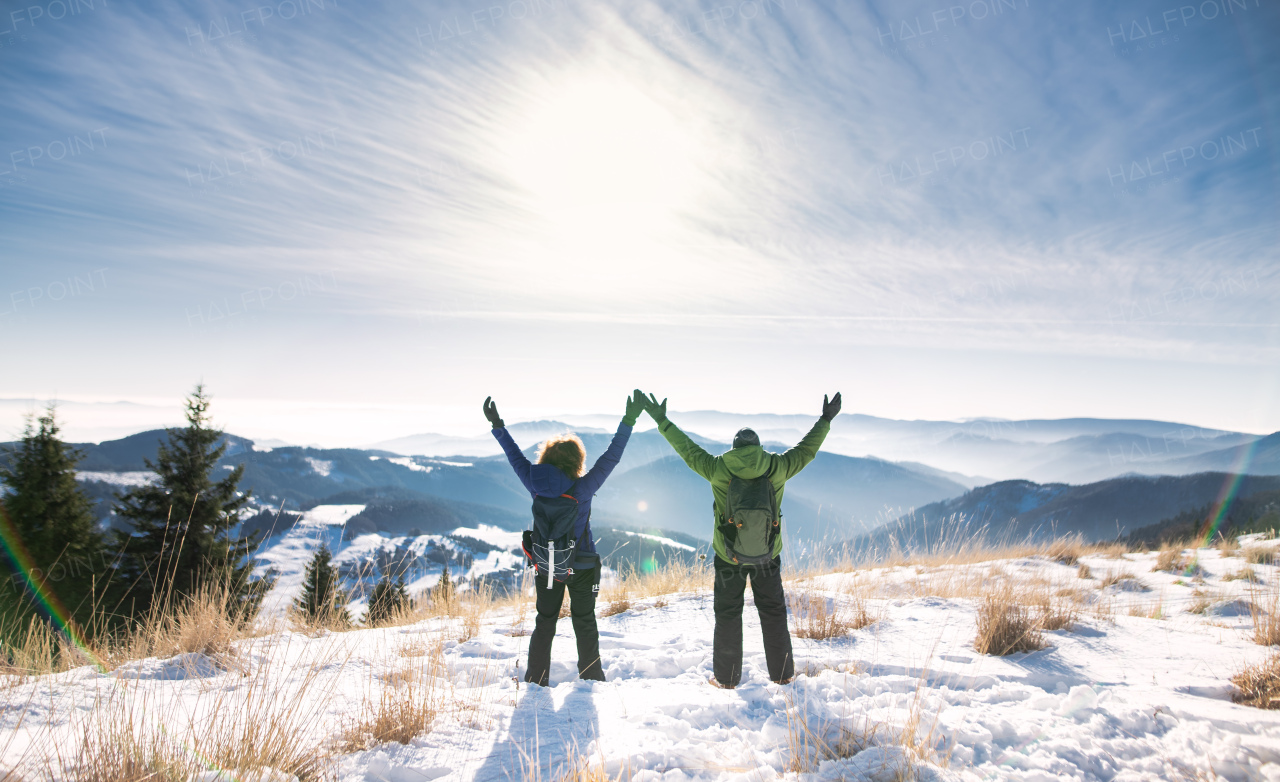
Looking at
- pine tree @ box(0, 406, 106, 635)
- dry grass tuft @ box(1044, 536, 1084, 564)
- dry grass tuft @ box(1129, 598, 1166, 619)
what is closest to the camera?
dry grass tuft @ box(1129, 598, 1166, 619)

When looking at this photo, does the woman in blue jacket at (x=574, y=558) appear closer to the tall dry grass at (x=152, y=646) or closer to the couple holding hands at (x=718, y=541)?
the couple holding hands at (x=718, y=541)

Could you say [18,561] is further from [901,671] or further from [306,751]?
[901,671]

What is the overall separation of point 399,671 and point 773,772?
9.40 feet

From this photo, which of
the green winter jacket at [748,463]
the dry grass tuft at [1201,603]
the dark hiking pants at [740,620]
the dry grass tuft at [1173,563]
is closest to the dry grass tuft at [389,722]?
the dark hiking pants at [740,620]

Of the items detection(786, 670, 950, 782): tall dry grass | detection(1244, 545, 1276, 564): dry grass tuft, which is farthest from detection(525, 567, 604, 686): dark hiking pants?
detection(1244, 545, 1276, 564): dry grass tuft

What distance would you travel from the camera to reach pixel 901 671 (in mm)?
3760

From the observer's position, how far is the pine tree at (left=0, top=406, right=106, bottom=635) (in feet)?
52.2

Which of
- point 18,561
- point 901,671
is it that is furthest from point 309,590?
point 901,671

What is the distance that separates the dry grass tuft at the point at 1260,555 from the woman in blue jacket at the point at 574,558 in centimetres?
1131

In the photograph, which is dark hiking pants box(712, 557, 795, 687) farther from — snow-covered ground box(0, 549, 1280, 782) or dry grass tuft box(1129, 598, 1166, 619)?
dry grass tuft box(1129, 598, 1166, 619)

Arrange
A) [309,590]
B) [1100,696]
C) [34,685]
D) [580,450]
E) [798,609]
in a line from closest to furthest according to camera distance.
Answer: [1100,696], [34,685], [580,450], [798,609], [309,590]

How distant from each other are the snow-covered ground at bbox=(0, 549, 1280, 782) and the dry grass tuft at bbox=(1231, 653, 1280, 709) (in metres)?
0.10

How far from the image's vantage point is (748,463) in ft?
13.5

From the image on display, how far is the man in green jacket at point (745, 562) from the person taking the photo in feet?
12.7
